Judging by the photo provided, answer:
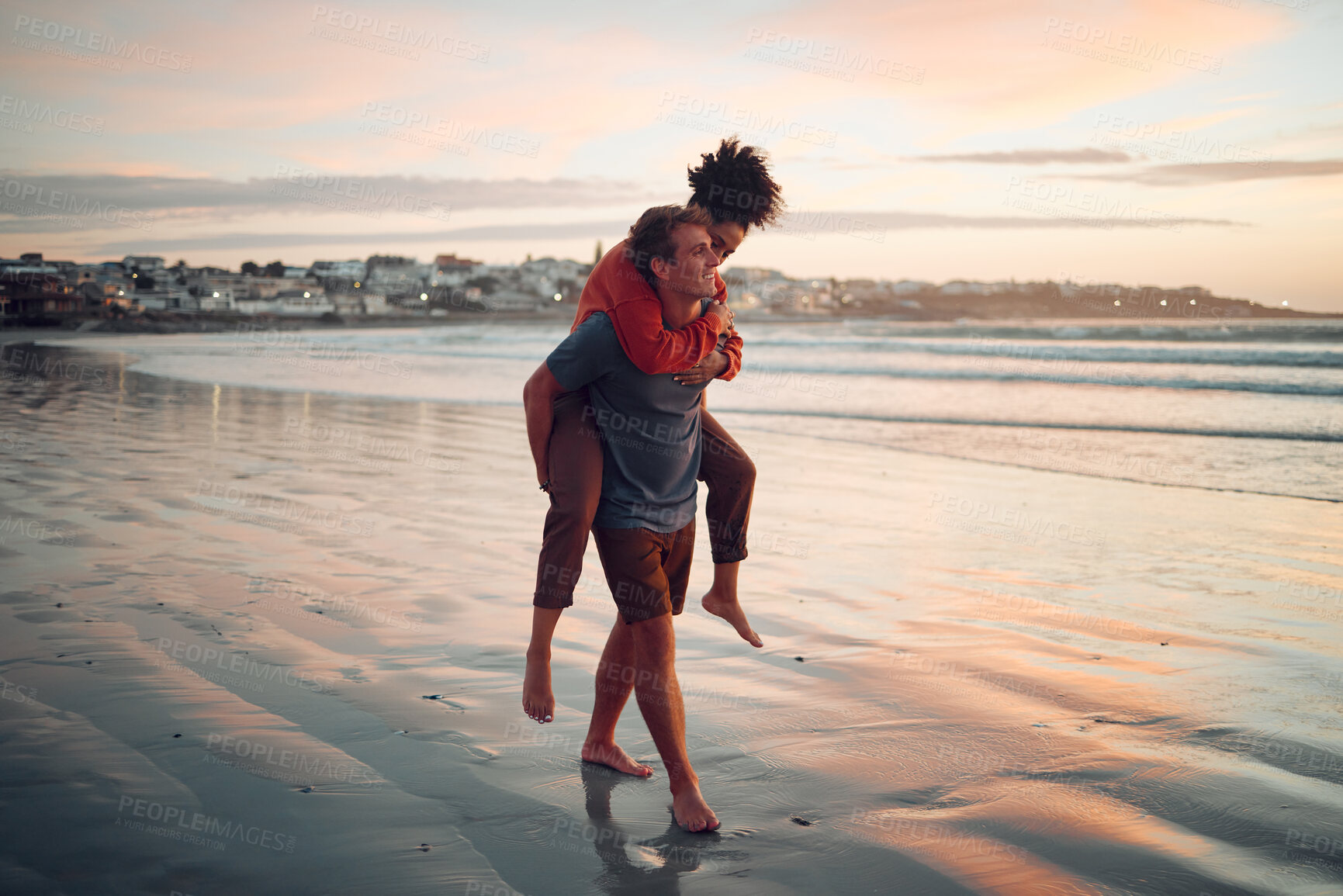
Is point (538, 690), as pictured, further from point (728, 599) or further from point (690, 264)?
point (690, 264)

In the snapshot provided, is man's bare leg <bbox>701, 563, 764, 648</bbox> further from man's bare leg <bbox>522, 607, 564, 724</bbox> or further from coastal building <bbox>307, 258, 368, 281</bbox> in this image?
coastal building <bbox>307, 258, 368, 281</bbox>

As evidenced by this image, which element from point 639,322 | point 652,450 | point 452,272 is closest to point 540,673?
point 652,450

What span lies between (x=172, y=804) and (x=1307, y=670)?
4.45 m

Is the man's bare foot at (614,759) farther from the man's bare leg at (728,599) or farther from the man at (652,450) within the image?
the man's bare leg at (728,599)

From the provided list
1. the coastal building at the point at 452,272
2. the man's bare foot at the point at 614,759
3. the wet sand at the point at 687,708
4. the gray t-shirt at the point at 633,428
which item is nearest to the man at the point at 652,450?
the gray t-shirt at the point at 633,428

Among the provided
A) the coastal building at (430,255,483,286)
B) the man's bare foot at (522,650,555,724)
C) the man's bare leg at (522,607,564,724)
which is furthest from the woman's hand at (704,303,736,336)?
the coastal building at (430,255,483,286)

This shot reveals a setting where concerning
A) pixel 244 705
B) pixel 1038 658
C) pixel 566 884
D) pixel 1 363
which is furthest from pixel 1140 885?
pixel 1 363

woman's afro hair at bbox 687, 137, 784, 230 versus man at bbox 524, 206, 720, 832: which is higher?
woman's afro hair at bbox 687, 137, 784, 230

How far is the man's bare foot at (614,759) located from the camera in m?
2.94

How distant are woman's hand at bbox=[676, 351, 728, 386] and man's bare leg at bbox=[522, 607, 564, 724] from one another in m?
0.79

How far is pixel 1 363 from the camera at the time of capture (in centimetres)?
2228

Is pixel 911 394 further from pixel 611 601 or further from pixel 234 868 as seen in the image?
pixel 234 868

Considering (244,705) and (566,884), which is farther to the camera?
(244,705)

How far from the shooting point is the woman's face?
2.54m
